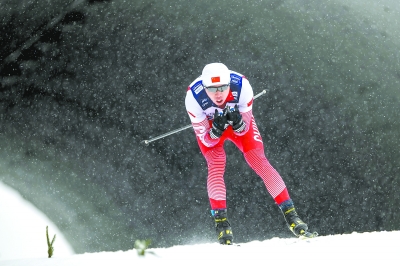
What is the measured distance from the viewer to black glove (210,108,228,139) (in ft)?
20.3

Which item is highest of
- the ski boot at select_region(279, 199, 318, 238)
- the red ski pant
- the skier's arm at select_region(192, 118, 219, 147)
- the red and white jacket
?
the red and white jacket

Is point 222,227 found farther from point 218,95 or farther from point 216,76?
point 216,76

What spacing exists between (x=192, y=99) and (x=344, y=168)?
9.33m

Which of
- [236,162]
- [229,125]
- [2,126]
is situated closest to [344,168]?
[236,162]

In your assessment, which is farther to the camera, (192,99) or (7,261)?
(192,99)

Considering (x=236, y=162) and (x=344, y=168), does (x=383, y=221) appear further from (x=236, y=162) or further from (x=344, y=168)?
(x=236, y=162)

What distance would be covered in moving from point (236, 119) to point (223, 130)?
25cm

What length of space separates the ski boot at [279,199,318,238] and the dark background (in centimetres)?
780

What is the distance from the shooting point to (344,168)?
14.3 m

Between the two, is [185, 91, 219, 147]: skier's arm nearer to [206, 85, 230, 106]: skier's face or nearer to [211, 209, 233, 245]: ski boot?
[206, 85, 230, 106]: skier's face

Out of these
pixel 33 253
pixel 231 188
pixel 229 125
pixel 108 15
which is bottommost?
pixel 33 253

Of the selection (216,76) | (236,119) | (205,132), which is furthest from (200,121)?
(216,76)

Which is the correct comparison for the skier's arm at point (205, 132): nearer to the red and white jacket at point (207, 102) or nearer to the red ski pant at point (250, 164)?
the red and white jacket at point (207, 102)

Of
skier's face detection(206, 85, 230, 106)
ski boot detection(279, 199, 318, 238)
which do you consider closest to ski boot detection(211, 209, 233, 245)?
ski boot detection(279, 199, 318, 238)
